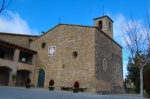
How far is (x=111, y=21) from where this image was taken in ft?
92.7

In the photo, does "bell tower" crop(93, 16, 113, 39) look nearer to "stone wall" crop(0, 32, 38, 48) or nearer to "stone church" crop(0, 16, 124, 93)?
"stone church" crop(0, 16, 124, 93)

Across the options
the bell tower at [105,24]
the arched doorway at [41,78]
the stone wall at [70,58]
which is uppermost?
the bell tower at [105,24]

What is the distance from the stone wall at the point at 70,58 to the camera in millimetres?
18938

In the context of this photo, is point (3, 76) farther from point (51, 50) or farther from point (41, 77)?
point (51, 50)

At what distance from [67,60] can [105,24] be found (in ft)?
31.8

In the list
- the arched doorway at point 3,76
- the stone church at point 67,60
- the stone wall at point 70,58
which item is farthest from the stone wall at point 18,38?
the arched doorway at point 3,76

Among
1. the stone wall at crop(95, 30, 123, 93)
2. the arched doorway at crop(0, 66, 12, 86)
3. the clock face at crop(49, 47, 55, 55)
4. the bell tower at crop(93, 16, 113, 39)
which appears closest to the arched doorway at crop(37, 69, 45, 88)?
the clock face at crop(49, 47, 55, 55)

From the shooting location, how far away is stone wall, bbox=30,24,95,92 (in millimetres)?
18938

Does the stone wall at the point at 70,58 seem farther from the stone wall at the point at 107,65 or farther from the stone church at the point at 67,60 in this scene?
the stone wall at the point at 107,65

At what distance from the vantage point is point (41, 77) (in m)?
21.8

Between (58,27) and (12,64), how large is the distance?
7.07 m

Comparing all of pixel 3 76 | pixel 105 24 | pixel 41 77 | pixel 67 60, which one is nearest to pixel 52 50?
pixel 67 60

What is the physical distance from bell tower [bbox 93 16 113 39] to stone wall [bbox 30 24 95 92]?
22.1ft

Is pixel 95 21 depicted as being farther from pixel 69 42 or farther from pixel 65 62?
pixel 65 62
